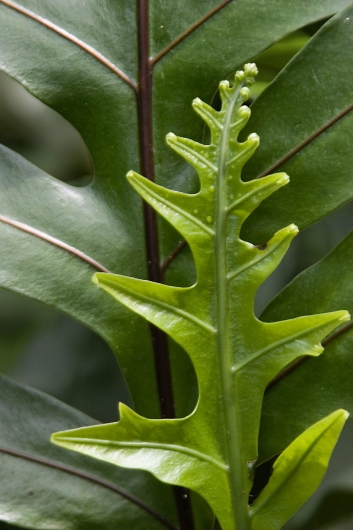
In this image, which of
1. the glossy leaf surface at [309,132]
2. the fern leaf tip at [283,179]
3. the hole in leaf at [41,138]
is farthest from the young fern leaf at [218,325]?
the hole in leaf at [41,138]

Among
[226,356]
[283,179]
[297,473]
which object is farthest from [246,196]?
[297,473]

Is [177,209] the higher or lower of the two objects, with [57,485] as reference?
higher

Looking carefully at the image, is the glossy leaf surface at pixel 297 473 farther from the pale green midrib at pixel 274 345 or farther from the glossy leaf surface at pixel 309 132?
the glossy leaf surface at pixel 309 132

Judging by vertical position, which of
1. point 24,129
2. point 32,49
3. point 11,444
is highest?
point 32,49

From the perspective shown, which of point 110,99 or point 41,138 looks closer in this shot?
point 110,99

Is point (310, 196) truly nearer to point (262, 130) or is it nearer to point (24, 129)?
point (262, 130)

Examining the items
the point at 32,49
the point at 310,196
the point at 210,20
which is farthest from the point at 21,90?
Answer: the point at 310,196

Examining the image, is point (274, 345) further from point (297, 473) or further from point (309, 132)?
point (309, 132)
